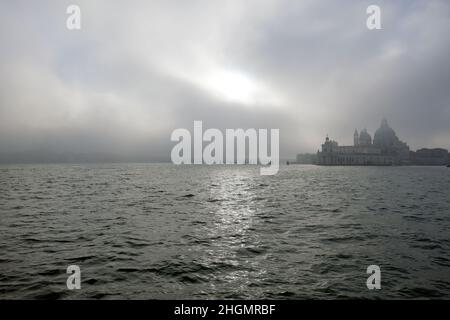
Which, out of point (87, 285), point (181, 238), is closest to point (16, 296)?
point (87, 285)

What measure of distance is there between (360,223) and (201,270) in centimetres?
1684

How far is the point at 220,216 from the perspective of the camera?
28.2 m

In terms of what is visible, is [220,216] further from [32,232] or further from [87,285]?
[87,285]

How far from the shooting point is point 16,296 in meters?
10.5

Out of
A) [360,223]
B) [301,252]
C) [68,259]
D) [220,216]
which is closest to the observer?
[68,259]

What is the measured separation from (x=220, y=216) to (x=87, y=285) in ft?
56.9

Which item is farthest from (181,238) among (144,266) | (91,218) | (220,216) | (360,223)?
(360,223)

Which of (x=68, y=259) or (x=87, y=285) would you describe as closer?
(x=87, y=285)

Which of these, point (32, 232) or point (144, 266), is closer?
point (144, 266)
